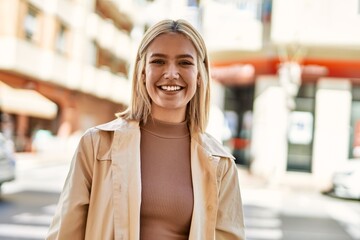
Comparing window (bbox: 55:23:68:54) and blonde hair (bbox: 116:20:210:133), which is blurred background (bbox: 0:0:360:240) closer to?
window (bbox: 55:23:68:54)

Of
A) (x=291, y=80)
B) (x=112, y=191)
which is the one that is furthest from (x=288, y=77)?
(x=112, y=191)

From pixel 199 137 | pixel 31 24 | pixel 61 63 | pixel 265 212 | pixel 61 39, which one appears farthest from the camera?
pixel 61 39

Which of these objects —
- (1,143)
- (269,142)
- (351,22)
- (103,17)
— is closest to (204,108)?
(1,143)

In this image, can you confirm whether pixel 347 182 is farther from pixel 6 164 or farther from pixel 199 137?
pixel 199 137

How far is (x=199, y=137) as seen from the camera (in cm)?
158

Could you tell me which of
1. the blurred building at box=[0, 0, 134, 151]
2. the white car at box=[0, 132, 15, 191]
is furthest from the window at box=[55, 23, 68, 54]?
the white car at box=[0, 132, 15, 191]

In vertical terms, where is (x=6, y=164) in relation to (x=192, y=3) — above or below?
below

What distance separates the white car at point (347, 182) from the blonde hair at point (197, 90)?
7.46m

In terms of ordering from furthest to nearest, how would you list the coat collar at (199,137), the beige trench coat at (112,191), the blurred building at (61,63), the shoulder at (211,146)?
the blurred building at (61,63) < the shoulder at (211,146) < the coat collar at (199,137) < the beige trench coat at (112,191)

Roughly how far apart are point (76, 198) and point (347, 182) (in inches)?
317

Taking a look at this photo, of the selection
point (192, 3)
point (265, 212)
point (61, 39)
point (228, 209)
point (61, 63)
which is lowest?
point (265, 212)

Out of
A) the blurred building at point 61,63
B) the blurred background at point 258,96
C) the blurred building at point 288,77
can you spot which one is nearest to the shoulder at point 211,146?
the blurred background at point 258,96

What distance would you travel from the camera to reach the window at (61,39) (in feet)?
50.0

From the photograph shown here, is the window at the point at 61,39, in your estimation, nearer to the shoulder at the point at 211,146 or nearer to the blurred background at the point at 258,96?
the blurred background at the point at 258,96
